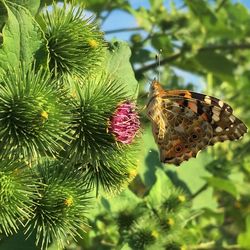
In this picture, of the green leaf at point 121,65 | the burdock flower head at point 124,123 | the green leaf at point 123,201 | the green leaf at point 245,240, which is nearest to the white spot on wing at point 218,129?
the green leaf at point 123,201

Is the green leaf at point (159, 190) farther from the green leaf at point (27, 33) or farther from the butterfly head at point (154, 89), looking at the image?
the green leaf at point (27, 33)

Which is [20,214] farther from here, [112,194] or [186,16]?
[186,16]

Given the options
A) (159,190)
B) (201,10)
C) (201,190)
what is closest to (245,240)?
(201,190)

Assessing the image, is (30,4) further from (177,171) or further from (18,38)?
(177,171)

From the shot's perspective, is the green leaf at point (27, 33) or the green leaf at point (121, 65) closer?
the green leaf at point (27, 33)

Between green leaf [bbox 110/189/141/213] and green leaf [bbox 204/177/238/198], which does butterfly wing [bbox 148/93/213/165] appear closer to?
green leaf [bbox 110/189/141/213]

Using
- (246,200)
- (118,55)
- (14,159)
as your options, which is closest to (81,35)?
(118,55)

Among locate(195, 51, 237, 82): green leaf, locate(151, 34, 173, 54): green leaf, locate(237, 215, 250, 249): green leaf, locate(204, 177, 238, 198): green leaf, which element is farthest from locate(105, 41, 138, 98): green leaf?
locate(195, 51, 237, 82): green leaf
